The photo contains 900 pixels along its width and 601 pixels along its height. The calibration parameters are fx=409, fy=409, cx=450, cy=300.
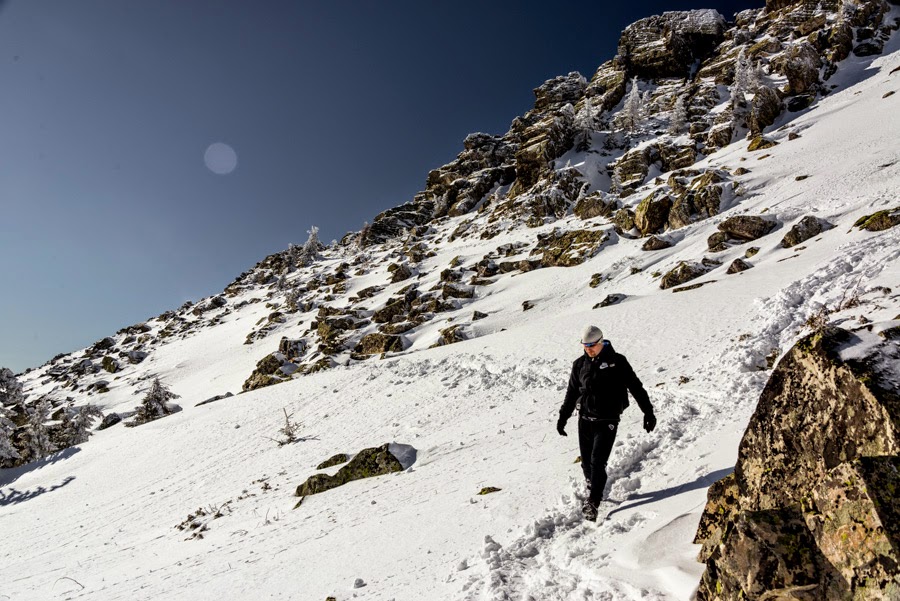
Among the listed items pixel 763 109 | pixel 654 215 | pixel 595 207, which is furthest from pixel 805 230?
pixel 763 109

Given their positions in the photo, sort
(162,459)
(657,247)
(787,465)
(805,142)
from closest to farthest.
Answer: (787,465)
(162,459)
(657,247)
(805,142)

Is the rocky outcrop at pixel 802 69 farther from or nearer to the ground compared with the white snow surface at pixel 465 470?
farther from the ground

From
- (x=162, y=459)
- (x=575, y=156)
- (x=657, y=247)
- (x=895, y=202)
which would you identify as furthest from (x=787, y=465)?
(x=575, y=156)

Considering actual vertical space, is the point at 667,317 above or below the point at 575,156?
below

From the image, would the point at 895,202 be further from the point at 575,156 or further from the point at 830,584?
the point at 575,156

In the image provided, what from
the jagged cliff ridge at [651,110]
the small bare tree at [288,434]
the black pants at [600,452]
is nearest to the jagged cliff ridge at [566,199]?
the jagged cliff ridge at [651,110]

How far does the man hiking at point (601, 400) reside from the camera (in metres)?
Answer: 5.00

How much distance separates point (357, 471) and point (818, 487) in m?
8.94

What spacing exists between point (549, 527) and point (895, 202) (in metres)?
23.3

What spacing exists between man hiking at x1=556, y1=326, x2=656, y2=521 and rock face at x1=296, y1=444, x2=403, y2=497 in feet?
18.3

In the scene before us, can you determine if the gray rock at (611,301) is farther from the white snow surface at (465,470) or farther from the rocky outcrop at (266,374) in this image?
the rocky outcrop at (266,374)

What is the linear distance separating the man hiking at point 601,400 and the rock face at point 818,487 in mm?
1594

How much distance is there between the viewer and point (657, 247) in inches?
1227

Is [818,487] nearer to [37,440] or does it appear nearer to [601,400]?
[601,400]
